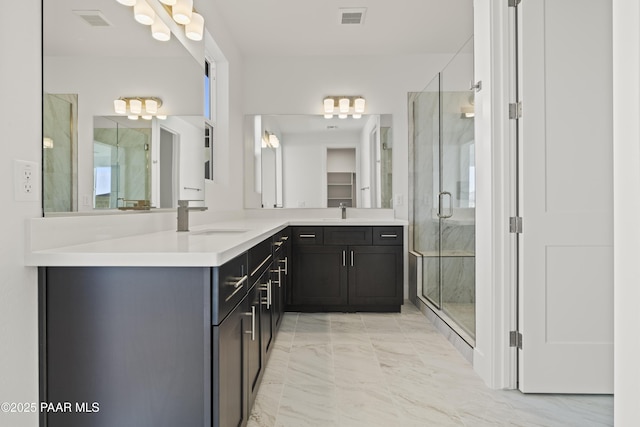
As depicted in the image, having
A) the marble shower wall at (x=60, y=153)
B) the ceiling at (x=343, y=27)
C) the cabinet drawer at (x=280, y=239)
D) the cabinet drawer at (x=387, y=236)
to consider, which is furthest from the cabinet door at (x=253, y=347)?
the ceiling at (x=343, y=27)

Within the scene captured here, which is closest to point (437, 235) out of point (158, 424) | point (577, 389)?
point (577, 389)

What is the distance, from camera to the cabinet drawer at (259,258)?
1.84 m

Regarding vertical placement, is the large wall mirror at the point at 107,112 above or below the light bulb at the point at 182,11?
below

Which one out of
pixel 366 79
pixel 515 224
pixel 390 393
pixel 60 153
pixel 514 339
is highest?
pixel 366 79

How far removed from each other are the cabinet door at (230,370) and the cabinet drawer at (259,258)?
0.19 meters

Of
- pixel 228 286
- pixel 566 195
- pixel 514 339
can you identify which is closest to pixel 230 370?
pixel 228 286

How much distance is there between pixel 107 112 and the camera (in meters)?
1.71

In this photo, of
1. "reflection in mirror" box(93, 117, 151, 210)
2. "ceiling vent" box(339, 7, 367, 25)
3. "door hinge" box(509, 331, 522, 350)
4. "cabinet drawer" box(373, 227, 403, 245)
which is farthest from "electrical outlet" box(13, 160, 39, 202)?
"cabinet drawer" box(373, 227, 403, 245)

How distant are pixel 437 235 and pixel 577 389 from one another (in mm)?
1602

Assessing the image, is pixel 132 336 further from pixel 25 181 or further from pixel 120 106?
pixel 120 106

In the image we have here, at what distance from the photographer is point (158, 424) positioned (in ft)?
4.15

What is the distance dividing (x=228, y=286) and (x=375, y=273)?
8.45ft

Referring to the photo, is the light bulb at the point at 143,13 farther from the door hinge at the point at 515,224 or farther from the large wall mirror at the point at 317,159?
the large wall mirror at the point at 317,159

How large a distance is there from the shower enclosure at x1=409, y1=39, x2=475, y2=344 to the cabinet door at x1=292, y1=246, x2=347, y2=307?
30.6 inches
